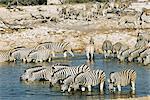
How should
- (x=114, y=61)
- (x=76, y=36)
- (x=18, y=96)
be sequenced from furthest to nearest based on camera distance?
(x=76, y=36)
(x=114, y=61)
(x=18, y=96)

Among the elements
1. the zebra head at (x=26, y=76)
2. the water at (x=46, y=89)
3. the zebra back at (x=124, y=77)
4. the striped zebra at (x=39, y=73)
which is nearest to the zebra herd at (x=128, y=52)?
the water at (x=46, y=89)

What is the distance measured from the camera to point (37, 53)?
34125 millimetres

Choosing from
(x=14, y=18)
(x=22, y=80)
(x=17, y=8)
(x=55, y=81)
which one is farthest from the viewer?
(x=17, y=8)

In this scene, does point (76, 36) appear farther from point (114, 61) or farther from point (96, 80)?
point (96, 80)

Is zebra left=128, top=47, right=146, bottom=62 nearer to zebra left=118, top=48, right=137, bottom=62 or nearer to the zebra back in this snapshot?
zebra left=118, top=48, right=137, bottom=62

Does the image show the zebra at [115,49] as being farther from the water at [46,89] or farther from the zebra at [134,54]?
the water at [46,89]

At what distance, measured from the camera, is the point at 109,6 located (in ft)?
204

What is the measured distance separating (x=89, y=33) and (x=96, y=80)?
1965cm

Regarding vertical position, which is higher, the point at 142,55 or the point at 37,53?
the point at 37,53

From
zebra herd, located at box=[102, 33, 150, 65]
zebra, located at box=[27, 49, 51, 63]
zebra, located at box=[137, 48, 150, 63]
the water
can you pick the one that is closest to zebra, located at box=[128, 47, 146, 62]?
zebra herd, located at box=[102, 33, 150, 65]

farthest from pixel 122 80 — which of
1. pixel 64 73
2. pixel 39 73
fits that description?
pixel 39 73

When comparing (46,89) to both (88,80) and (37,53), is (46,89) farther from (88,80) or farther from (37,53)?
(37,53)

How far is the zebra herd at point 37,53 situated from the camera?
34.1m

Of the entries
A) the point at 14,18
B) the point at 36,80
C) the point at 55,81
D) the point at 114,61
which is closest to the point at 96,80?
the point at 55,81
